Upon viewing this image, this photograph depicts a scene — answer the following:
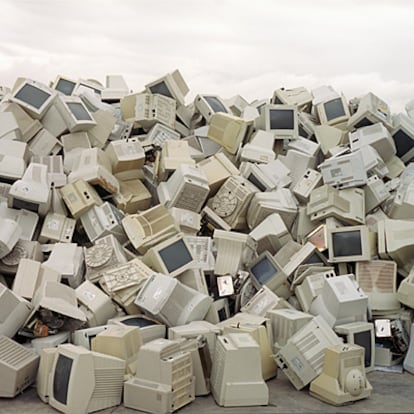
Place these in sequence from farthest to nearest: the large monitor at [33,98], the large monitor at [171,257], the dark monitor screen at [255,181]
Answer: the large monitor at [33,98] → the dark monitor screen at [255,181] → the large monitor at [171,257]

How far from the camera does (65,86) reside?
26.8 feet

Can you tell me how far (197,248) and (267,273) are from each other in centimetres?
67

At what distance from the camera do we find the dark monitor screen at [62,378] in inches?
160

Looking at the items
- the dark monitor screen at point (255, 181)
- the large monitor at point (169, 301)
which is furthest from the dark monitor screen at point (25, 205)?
the dark monitor screen at point (255, 181)

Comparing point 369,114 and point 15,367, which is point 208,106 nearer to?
point 369,114

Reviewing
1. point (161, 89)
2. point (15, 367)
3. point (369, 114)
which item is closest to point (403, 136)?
point (369, 114)

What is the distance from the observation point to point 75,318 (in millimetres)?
4660

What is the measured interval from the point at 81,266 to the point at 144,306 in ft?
3.13

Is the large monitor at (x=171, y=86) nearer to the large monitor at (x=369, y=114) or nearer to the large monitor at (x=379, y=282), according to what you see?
the large monitor at (x=369, y=114)

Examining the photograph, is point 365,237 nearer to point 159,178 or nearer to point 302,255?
point 302,255

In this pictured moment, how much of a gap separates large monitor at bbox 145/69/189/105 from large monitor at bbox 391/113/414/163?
2.56 m

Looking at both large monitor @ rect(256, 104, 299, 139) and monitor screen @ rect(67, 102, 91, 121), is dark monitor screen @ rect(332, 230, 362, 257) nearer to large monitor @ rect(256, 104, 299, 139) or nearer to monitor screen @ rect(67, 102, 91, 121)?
large monitor @ rect(256, 104, 299, 139)

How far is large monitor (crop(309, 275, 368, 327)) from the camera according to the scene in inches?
192

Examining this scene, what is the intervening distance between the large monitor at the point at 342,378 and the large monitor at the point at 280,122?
331cm
